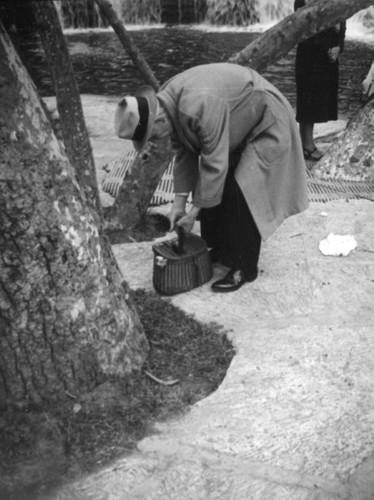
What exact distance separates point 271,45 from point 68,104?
4.75 feet

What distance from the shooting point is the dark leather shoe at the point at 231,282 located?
392 cm

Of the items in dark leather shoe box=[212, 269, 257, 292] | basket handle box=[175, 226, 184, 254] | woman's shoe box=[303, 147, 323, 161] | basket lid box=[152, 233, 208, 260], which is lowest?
woman's shoe box=[303, 147, 323, 161]

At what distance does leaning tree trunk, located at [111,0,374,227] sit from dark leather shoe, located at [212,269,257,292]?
116cm

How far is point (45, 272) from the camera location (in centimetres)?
271

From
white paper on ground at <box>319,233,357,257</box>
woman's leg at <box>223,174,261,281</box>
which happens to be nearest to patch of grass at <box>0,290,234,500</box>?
woman's leg at <box>223,174,261,281</box>

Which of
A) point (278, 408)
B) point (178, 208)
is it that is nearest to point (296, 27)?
point (178, 208)

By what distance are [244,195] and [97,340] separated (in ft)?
3.95

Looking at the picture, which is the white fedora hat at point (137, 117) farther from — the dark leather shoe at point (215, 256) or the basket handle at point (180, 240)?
the dark leather shoe at point (215, 256)

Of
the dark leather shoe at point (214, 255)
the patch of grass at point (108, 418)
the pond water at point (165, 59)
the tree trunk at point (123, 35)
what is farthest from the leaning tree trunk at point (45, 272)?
the pond water at point (165, 59)

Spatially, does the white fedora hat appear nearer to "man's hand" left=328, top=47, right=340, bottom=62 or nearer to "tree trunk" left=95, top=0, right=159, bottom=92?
"tree trunk" left=95, top=0, right=159, bottom=92

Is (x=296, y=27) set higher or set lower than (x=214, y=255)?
higher

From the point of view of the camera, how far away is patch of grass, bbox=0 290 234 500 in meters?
2.63

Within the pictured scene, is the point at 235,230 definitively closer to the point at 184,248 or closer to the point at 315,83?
the point at 184,248

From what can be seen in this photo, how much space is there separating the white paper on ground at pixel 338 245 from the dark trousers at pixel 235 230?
615 mm
